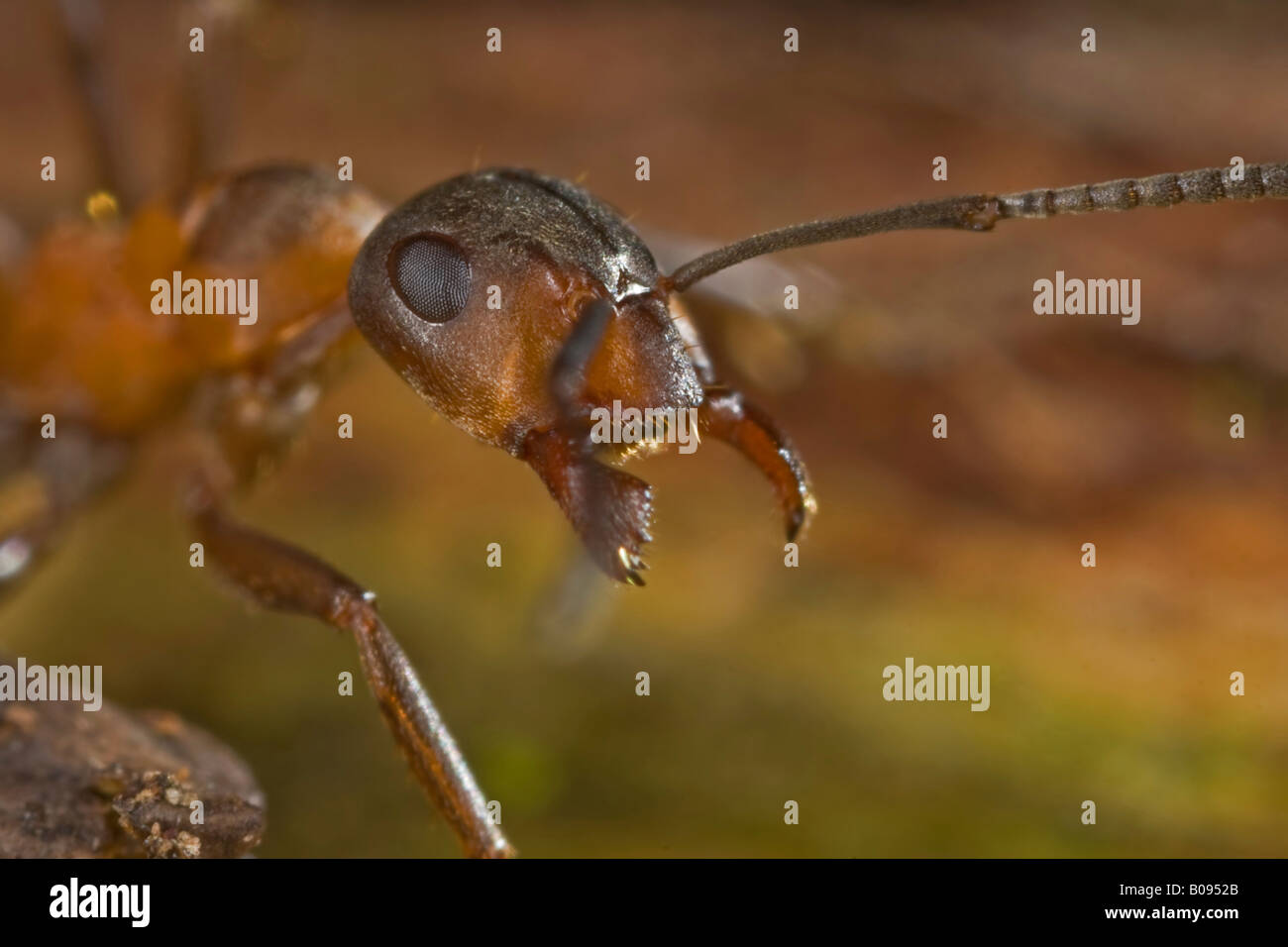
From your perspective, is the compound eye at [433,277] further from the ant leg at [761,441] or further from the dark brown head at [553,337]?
the ant leg at [761,441]

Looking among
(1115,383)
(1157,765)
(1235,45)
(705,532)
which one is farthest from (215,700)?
(1235,45)

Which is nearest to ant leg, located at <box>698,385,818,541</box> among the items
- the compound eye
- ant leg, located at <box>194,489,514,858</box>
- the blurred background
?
the compound eye

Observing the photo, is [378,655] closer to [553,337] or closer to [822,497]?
[553,337]

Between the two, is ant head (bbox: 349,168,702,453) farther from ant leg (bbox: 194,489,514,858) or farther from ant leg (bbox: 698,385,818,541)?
ant leg (bbox: 194,489,514,858)

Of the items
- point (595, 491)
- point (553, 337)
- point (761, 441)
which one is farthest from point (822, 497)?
point (595, 491)

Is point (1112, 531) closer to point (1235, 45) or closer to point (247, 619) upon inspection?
point (1235, 45)

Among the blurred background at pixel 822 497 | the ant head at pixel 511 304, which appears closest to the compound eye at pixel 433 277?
the ant head at pixel 511 304

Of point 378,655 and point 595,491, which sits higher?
point 595,491
